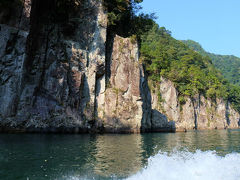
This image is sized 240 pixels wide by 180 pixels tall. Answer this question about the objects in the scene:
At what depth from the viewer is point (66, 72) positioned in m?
25.1

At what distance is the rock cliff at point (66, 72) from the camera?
21.1 metres

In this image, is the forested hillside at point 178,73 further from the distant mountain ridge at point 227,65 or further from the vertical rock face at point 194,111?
the distant mountain ridge at point 227,65

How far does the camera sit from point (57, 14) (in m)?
26.5

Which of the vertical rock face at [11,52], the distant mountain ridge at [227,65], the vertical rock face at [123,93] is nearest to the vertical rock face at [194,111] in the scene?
the vertical rock face at [123,93]

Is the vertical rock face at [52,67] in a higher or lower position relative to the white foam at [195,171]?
higher

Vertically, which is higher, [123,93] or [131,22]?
[131,22]

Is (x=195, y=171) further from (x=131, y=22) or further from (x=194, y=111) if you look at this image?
(x=194, y=111)

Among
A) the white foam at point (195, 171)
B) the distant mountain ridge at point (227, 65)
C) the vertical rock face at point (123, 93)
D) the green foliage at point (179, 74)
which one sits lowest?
the white foam at point (195, 171)

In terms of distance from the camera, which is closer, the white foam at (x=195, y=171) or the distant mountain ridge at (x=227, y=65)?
the white foam at (x=195, y=171)

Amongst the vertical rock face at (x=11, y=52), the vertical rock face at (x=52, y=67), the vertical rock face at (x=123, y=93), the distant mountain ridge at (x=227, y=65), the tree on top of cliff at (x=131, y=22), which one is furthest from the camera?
the distant mountain ridge at (x=227, y=65)

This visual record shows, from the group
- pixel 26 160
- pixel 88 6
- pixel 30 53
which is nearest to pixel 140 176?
pixel 26 160

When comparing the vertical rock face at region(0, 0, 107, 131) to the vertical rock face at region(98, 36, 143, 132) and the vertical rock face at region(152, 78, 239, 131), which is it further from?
the vertical rock face at region(152, 78, 239, 131)

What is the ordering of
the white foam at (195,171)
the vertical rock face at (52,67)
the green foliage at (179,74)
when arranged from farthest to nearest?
the green foliage at (179,74) < the vertical rock face at (52,67) < the white foam at (195,171)

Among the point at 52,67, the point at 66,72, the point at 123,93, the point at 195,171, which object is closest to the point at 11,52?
the point at 52,67
